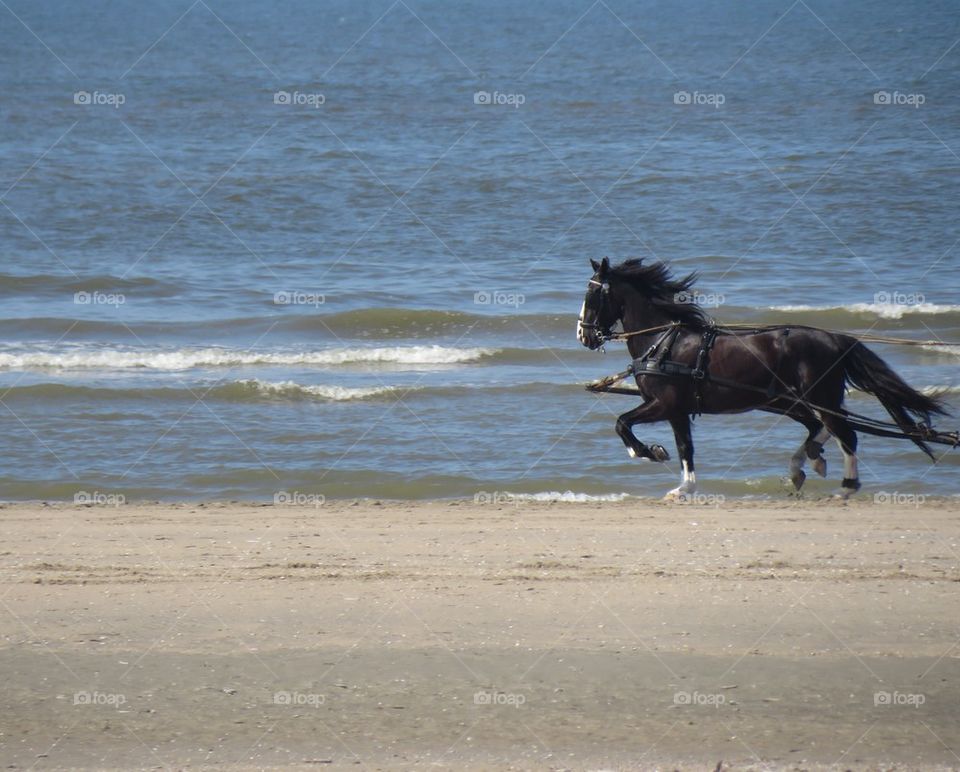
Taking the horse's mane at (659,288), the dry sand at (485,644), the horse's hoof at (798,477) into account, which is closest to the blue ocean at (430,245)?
the horse's hoof at (798,477)

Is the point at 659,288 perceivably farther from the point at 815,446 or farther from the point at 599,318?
the point at 815,446

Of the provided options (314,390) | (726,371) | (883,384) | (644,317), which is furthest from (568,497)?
(314,390)

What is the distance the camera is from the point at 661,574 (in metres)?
8.23

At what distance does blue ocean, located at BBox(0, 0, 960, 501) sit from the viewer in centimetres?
1242

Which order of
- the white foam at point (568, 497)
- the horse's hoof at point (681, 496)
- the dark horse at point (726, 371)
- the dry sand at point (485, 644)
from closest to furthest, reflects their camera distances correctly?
the dry sand at point (485, 644)
the dark horse at point (726, 371)
the horse's hoof at point (681, 496)
the white foam at point (568, 497)

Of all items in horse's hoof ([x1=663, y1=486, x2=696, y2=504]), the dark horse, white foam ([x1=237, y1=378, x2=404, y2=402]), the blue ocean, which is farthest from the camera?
white foam ([x1=237, y1=378, x2=404, y2=402])

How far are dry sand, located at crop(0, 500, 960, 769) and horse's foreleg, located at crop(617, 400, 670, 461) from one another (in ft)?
1.89

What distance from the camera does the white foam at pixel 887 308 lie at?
18.7m

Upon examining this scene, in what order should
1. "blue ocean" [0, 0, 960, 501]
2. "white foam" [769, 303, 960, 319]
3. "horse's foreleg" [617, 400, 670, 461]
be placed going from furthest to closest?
"white foam" [769, 303, 960, 319] < "blue ocean" [0, 0, 960, 501] < "horse's foreleg" [617, 400, 670, 461]

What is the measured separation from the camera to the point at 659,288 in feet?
34.3

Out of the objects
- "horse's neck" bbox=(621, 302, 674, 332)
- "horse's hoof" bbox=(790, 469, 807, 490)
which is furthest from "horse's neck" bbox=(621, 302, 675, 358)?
"horse's hoof" bbox=(790, 469, 807, 490)

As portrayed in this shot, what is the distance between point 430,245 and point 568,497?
13.3 m

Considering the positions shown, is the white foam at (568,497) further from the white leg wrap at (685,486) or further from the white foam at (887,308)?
the white foam at (887,308)

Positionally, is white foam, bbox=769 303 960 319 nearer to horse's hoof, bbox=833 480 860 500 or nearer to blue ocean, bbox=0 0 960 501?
blue ocean, bbox=0 0 960 501
